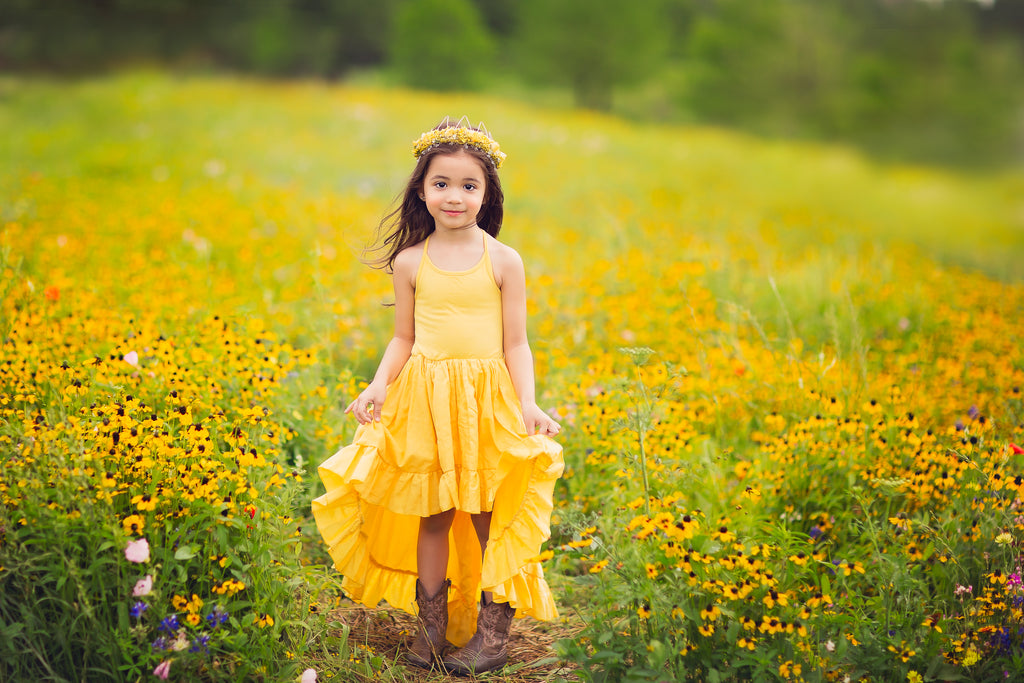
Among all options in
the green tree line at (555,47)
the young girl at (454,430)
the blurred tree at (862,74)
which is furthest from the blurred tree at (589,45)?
the young girl at (454,430)

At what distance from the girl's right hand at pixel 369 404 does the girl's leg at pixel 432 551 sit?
376 mm

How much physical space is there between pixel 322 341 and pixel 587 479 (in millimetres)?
1403

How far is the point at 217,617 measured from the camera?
2264mm

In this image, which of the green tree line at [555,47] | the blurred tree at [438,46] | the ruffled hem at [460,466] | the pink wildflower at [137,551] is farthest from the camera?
the green tree line at [555,47]

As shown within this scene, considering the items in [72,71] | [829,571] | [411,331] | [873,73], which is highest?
[873,73]

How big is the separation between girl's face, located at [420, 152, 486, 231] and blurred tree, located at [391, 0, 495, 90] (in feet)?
62.8

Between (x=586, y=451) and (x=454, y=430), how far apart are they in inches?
46.9

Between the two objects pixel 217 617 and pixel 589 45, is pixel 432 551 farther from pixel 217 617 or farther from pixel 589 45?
pixel 589 45

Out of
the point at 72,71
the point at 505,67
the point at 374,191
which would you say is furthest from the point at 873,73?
the point at 72,71

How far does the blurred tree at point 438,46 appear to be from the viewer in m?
21.1

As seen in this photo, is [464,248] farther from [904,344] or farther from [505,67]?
[505,67]

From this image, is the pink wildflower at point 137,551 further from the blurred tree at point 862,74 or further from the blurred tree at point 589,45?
the blurred tree at point 589,45

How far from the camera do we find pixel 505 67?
946 inches

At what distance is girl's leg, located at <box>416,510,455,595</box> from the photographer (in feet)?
8.79
